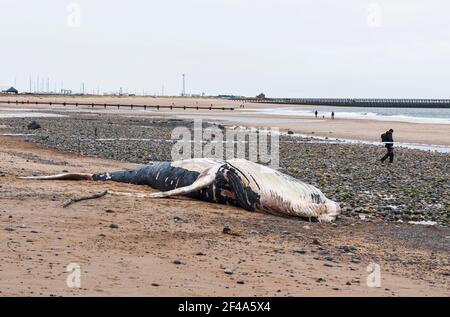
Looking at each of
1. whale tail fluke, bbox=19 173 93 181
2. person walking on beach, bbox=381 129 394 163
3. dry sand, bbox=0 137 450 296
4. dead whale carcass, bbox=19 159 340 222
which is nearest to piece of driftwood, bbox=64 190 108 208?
dry sand, bbox=0 137 450 296

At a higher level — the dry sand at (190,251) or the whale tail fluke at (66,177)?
the whale tail fluke at (66,177)

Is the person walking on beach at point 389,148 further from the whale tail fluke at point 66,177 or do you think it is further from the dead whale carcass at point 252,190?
the whale tail fluke at point 66,177

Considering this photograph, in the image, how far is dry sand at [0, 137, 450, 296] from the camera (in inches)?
238

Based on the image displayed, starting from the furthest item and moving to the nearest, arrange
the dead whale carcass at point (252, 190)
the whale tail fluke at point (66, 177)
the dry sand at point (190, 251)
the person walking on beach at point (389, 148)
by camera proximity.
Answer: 1. the person walking on beach at point (389, 148)
2. the whale tail fluke at point (66, 177)
3. the dead whale carcass at point (252, 190)
4. the dry sand at point (190, 251)

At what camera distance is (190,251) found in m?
7.54

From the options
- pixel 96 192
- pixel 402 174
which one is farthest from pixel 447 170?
pixel 96 192

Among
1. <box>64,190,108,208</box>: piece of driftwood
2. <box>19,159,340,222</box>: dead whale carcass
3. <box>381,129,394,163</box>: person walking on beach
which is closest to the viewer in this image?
<box>64,190,108,208</box>: piece of driftwood

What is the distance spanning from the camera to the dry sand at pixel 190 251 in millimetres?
6043

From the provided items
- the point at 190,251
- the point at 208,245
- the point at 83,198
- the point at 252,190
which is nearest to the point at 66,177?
the point at 83,198

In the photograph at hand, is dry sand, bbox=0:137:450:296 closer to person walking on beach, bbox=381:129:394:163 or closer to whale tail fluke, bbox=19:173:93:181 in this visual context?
whale tail fluke, bbox=19:173:93:181

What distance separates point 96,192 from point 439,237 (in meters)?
5.57

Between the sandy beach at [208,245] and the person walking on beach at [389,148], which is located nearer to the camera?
the sandy beach at [208,245]

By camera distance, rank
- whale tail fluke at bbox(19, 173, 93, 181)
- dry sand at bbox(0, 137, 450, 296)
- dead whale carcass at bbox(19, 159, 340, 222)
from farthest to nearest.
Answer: whale tail fluke at bbox(19, 173, 93, 181) < dead whale carcass at bbox(19, 159, 340, 222) < dry sand at bbox(0, 137, 450, 296)

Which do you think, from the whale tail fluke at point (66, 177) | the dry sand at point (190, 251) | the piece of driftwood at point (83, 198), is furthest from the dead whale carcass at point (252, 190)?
the whale tail fluke at point (66, 177)
